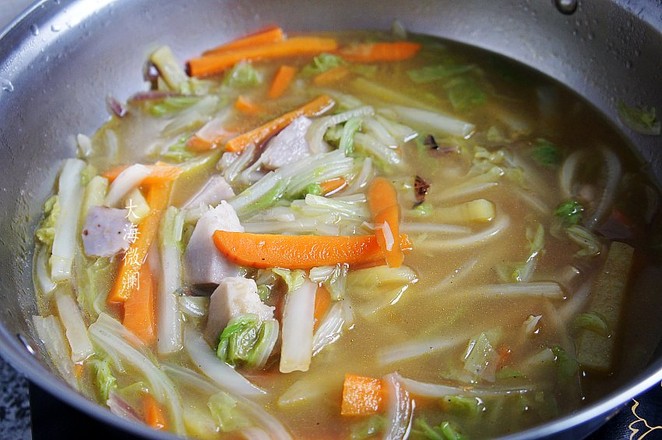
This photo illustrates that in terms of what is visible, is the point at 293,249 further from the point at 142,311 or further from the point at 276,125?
the point at 276,125

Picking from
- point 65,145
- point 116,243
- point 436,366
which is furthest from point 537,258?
point 65,145

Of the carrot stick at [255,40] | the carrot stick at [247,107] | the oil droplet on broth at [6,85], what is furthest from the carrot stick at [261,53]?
the oil droplet on broth at [6,85]

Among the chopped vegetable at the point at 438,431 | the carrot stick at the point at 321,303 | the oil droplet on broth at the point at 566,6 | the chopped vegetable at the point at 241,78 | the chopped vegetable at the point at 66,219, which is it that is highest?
the chopped vegetable at the point at 66,219

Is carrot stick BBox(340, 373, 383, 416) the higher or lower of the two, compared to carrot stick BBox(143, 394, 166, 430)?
lower

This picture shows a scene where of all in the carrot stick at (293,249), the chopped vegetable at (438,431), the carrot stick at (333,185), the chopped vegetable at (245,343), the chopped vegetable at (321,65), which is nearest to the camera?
the chopped vegetable at (438,431)

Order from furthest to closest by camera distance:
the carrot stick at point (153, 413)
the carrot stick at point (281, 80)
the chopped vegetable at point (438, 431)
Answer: the carrot stick at point (281, 80), the carrot stick at point (153, 413), the chopped vegetable at point (438, 431)

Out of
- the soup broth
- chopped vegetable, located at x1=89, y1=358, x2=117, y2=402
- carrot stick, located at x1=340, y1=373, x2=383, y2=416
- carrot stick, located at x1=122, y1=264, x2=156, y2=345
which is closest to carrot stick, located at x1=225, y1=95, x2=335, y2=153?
the soup broth

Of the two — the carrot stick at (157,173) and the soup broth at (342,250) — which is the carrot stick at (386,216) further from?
the carrot stick at (157,173)

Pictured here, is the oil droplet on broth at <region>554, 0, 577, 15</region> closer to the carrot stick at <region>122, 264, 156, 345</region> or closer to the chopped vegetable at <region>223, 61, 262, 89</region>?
the chopped vegetable at <region>223, 61, 262, 89</region>
